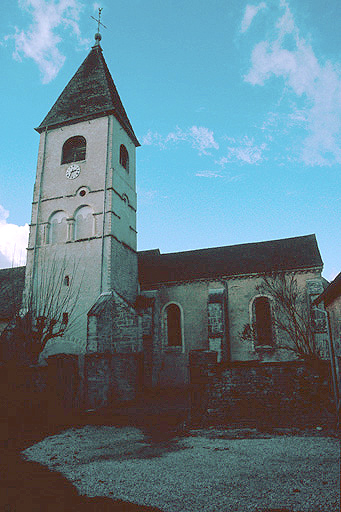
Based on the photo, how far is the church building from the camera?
60.2 ft

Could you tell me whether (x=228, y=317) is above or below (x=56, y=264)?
below

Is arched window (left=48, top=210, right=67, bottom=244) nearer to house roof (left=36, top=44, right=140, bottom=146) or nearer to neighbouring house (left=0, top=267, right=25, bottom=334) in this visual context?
neighbouring house (left=0, top=267, right=25, bottom=334)

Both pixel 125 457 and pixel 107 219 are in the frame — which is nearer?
pixel 125 457

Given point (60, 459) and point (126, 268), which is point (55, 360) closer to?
point (60, 459)

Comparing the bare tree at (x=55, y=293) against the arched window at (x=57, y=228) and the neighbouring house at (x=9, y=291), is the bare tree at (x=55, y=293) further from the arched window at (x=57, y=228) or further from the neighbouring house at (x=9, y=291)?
the neighbouring house at (x=9, y=291)

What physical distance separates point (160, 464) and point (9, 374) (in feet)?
22.7

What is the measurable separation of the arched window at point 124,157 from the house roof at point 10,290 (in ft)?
32.5

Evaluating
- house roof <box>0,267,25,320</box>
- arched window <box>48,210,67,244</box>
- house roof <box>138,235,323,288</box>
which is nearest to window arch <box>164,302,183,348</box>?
house roof <box>138,235,323,288</box>

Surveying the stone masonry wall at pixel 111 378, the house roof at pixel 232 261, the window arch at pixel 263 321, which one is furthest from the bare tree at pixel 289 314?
the stone masonry wall at pixel 111 378

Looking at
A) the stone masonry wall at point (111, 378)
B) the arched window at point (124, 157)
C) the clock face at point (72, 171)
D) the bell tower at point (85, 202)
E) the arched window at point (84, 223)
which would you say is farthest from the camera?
the arched window at point (124, 157)

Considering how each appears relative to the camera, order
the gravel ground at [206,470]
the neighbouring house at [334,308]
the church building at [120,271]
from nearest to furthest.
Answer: the gravel ground at [206,470]
the neighbouring house at [334,308]
the church building at [120,271]

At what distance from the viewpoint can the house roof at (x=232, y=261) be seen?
1992 centimetres

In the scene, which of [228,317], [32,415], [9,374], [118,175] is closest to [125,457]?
[32,415]

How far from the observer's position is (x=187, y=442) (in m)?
8.23
